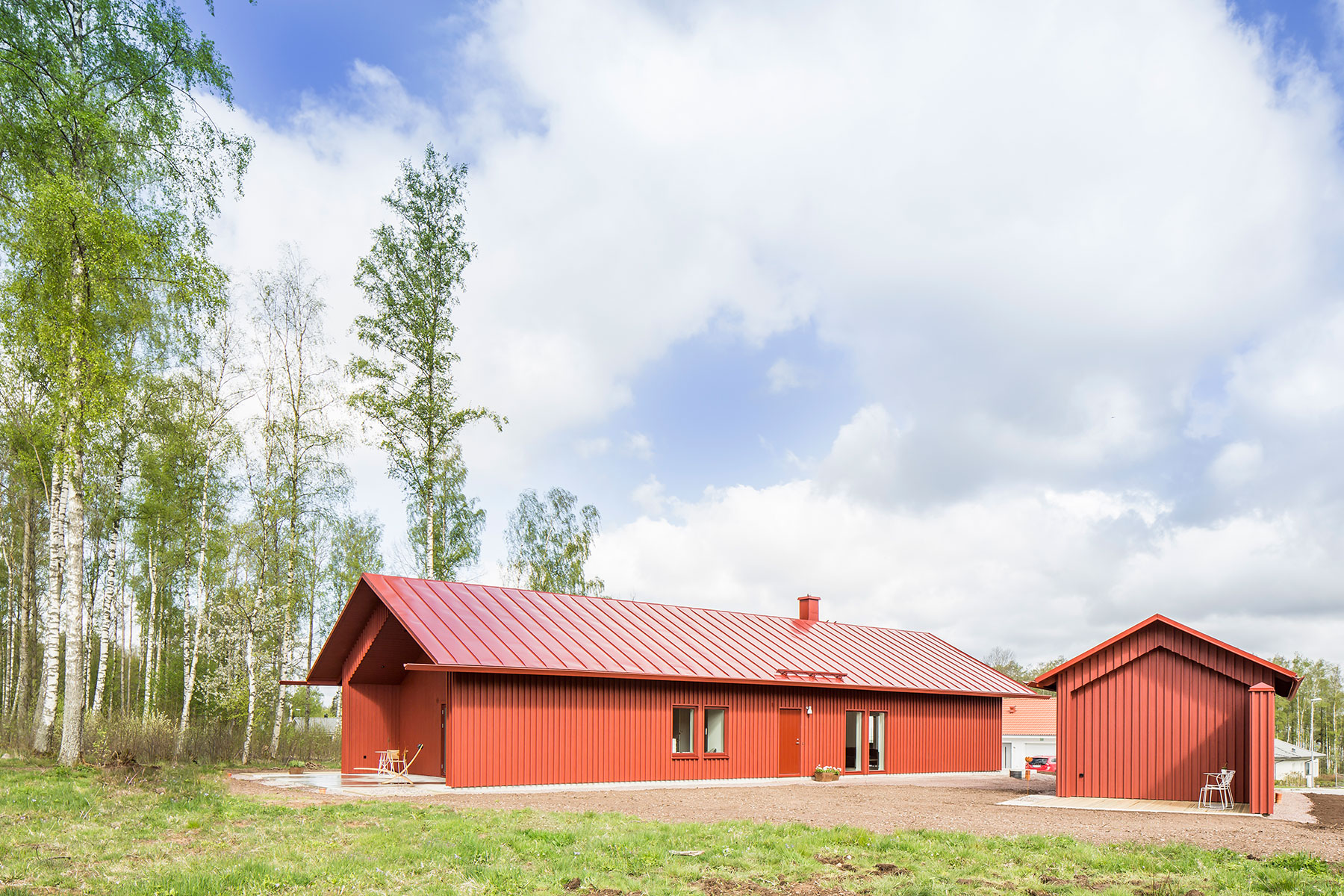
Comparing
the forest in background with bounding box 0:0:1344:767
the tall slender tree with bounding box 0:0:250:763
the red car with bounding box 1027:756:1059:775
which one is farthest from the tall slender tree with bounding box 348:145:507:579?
the red car with bounding box 1027:756:1059:775

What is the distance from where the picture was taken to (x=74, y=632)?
59.3ft

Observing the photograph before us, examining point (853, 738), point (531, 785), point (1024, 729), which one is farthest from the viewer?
point (1024, 729)

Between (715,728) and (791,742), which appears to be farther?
(791,742)

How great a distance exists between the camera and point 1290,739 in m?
88.7

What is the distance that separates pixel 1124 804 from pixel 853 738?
10.0 meters

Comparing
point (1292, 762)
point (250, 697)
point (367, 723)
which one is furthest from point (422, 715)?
point (1292, 762)

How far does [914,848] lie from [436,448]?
18.3 metres

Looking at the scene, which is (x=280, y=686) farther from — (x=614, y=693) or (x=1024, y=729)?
(x=1024, y=729)

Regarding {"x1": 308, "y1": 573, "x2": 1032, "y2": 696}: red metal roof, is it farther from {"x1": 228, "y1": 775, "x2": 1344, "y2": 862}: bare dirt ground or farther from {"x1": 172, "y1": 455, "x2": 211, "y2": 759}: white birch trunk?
{"x1": 172, "y1": 455, "x2": 211, "y2": 759}: white birch trunk

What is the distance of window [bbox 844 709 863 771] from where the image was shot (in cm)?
2641

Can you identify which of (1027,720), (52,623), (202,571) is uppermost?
(202,571)

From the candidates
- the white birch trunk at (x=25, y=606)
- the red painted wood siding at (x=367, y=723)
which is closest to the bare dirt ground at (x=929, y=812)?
the red painted wood siding at (x=367, y=723)

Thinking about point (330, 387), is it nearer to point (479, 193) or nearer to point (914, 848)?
point (479, 193)

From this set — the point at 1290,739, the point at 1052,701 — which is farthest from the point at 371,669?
the point at 1290,739
